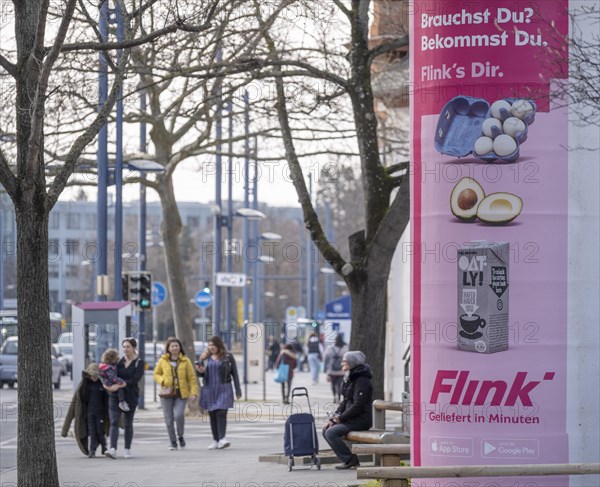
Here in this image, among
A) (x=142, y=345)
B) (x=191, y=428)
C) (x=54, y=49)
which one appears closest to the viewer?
(x=54, y=49)

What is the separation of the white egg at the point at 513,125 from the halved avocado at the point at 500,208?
1.80ft

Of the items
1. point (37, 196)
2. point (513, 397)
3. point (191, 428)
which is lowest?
point (191, 428)

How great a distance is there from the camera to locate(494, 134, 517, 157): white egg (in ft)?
40.4

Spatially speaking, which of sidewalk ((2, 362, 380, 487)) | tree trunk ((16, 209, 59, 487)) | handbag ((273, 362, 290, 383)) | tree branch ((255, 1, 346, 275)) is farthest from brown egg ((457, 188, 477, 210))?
handbag ((273, 362, 290, 383))

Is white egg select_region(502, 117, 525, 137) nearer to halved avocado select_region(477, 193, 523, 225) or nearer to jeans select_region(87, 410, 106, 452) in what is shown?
halved avocado select_region(477, 193, 523, 225)

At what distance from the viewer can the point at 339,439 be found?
1795 cm

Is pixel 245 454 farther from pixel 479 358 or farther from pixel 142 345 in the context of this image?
pixel 142 345

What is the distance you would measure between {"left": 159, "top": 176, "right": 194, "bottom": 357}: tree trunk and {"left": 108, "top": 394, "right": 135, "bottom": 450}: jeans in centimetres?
1078

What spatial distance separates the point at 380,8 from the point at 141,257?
8.06 meters

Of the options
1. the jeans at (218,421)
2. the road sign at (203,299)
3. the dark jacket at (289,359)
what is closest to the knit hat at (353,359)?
the jeans at (218,421)

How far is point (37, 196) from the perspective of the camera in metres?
12.4

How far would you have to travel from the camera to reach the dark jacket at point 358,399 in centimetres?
1784

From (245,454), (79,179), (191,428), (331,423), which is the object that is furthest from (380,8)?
(331,423)

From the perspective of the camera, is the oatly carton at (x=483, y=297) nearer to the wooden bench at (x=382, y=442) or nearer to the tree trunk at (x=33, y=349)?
the wooden bench at (x=382, y=442)
